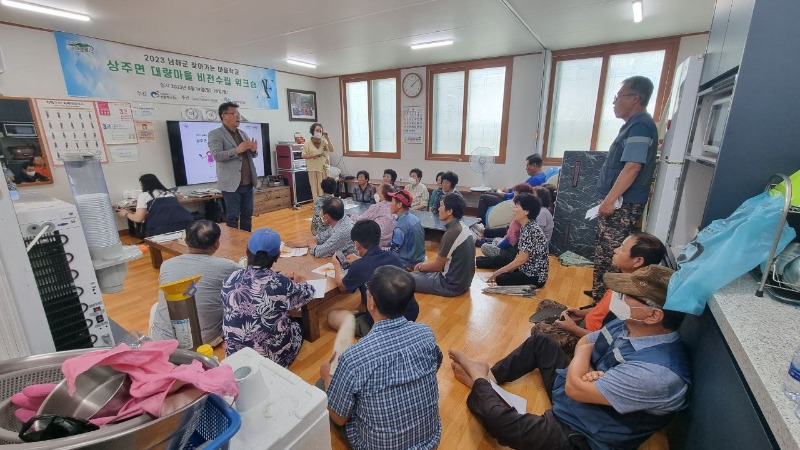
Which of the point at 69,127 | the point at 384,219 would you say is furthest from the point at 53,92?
the point at 384,219

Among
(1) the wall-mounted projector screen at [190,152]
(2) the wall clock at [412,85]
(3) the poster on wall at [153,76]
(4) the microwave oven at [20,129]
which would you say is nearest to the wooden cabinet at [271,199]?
(1) the wall-mounted projector screen at [190,152]

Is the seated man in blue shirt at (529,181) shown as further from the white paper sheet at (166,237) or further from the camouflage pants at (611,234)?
the white paper sheet at (166,237)

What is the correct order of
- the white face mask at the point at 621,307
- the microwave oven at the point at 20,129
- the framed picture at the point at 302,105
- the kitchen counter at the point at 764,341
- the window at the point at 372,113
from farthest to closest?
the framed picture at the point at 302,105 → the window at the point at 372,113 → the microwave oven at the point at 20,129 → the white face mask at the point at 621,307 → the kitchen counter at the point at 764,341

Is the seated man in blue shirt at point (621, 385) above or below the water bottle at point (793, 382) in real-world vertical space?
below

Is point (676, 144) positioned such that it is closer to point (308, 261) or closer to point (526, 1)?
point (526, 1)

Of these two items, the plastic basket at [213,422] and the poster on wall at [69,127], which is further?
the poster on wall at [69,127]

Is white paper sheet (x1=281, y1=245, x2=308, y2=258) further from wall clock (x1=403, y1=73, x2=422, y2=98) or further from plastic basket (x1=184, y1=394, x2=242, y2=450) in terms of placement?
wall clock (x1=403, y1=73, x2=422, y2=98)

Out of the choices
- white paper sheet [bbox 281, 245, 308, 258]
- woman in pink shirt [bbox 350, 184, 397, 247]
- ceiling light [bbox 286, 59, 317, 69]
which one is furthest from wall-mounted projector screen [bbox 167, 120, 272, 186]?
woman in pink shirt [bbox 350, 184, 397, 247]

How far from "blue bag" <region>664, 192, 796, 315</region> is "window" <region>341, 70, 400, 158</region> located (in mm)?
5830

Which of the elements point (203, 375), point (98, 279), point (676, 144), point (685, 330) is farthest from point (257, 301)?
point (676, 144)

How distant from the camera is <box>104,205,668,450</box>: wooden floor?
1.67 meters

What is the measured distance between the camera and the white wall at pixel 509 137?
206 inches

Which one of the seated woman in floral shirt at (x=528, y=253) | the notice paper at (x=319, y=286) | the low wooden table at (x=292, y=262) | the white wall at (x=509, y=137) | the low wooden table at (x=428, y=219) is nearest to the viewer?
the notice paper at (x=319, y=286)

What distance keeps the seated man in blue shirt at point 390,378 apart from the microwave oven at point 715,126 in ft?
5.17
